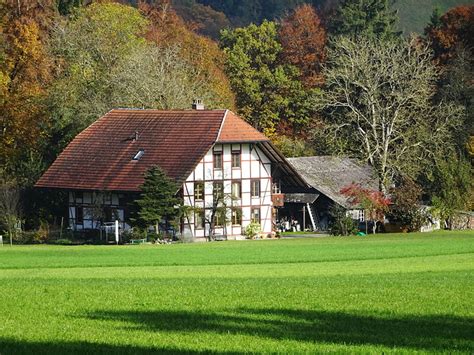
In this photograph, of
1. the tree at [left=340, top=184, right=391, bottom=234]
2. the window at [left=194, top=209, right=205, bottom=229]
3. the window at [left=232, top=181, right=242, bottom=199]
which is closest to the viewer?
the window at [left=194, top=209, right=205, bottom=229]

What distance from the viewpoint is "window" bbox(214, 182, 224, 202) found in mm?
63156

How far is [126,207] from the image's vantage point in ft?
205

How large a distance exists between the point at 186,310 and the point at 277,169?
4605 centimetres

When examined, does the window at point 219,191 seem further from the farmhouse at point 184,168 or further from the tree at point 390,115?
the tree at point 390,115

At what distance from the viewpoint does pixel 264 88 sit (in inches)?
3856

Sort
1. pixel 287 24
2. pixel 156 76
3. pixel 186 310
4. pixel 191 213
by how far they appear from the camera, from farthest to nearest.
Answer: pixel 287 24
pixel 156 76
pixel 191 213
pixel 186 310

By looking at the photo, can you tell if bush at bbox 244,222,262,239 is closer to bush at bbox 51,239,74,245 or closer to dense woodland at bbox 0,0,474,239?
dense woodland at bbox 0,0,474,239

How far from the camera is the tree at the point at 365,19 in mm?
100938

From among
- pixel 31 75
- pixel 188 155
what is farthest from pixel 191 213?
pixel 31 75

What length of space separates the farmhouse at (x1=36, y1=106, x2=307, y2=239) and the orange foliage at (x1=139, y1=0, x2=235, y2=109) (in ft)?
54.8

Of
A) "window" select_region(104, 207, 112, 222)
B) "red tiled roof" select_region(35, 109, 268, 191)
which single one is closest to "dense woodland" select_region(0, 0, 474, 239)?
"red tiled roof" select_region(35, 109, 268, 191)

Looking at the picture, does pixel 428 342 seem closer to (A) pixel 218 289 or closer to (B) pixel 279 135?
(A) pixel 218 289

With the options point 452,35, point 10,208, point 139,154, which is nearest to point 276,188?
point 139,154

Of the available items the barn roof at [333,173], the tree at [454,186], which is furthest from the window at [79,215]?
the tree at [454,186]
